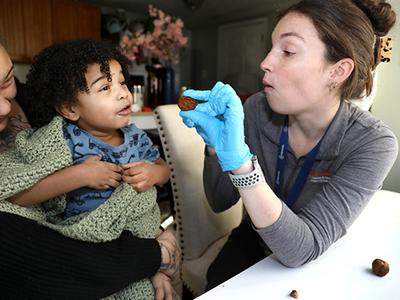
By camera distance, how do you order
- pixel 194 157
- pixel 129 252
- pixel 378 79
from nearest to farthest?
pixel 129 252, pixel 194 157, pixel 378 79

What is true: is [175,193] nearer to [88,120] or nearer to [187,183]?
[187,183]

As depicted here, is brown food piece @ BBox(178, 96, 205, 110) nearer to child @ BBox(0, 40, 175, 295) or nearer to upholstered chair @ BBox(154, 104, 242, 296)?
child @ BBox(0, 40, 175, 295)

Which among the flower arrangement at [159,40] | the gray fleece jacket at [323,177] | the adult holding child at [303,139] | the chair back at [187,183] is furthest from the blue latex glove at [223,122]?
the flower arrangement at [159,40]

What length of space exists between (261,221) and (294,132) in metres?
0.42

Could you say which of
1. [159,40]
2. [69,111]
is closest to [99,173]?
[69,111]

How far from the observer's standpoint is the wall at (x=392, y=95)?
1.62m

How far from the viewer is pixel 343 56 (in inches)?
33.2

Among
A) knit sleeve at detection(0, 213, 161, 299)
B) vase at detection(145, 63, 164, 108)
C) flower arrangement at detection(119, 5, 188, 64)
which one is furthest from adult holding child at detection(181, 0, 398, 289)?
vase at detection(145, 63, 164, 108)

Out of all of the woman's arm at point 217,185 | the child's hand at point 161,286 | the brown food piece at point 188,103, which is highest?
the brown food piece at point 188,103

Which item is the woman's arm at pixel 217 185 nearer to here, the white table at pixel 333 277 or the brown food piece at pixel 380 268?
the white table at pixel 333 277

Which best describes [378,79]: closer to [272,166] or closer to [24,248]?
[272,166]

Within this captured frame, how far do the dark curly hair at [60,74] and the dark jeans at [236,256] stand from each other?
67 cm

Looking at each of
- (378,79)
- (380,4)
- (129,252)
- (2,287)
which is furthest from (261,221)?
(378,79)

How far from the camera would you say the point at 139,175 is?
809 mm
